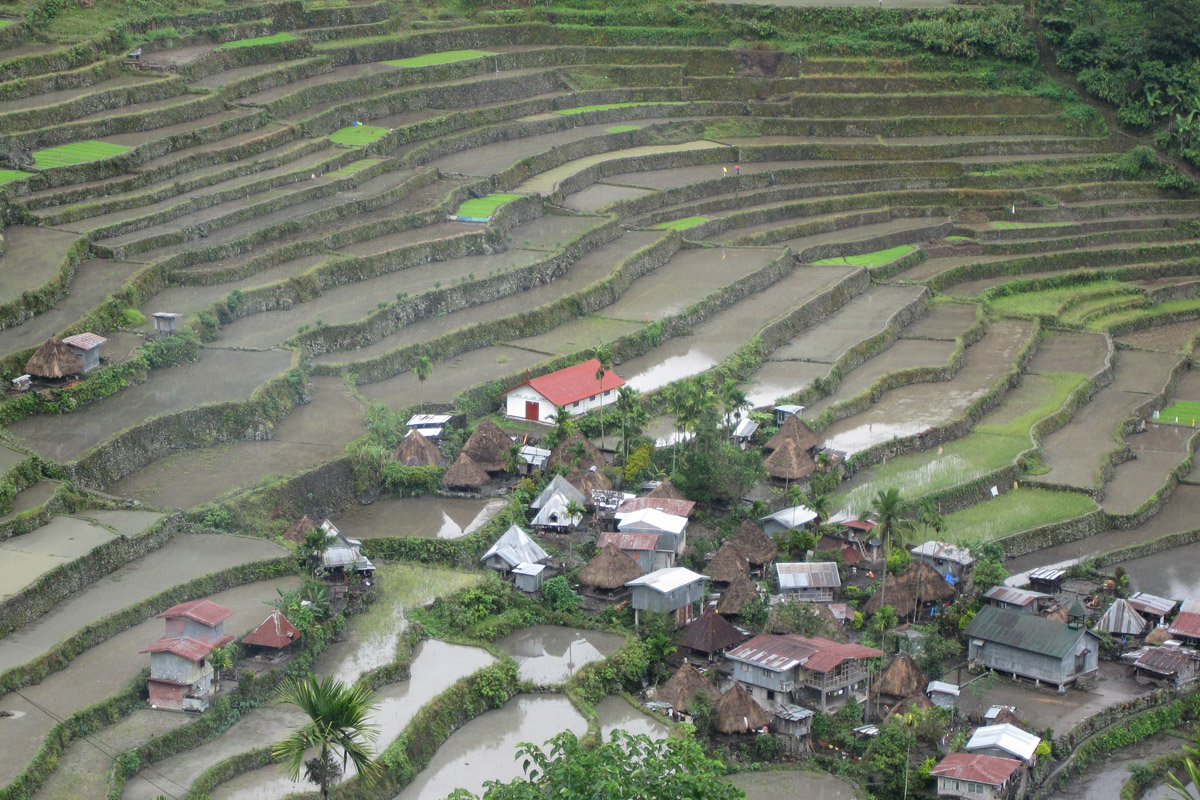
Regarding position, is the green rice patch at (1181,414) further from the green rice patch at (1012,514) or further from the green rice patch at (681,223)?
the green rice patch at (681,223)

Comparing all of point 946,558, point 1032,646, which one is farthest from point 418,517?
point 1032,646

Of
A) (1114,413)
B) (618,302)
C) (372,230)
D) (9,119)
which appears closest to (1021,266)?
(1114,413)

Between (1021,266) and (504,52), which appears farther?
(504,52)

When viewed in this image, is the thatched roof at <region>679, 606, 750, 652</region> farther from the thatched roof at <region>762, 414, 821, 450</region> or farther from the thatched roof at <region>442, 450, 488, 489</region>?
the thatched roof at <region>762, 414, 821, 450</region>

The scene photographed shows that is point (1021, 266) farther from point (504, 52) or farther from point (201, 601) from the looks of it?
point (201, 601)

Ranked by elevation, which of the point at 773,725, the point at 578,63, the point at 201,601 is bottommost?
the point at 773,725

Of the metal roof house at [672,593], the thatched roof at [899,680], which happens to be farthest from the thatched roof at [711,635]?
the thatched roof at [899,680]

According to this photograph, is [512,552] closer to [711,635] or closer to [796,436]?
[711,635]
